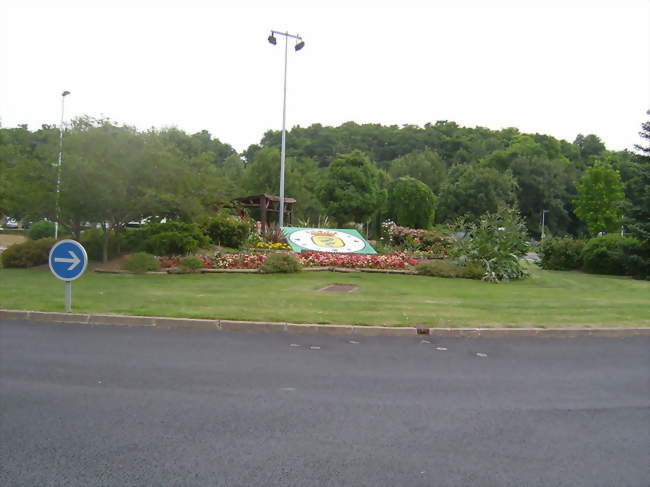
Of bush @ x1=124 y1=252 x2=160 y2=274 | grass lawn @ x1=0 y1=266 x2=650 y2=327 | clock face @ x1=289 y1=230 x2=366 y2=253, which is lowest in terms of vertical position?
grass lawn @ x1=0 y1=266 x2=650 y2=327

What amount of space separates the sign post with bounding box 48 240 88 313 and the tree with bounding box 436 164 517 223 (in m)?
50.8

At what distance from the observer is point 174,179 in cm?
1870

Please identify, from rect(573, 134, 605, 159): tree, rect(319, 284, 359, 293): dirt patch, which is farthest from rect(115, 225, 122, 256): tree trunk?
rect(573, 134, 605, 159): tree

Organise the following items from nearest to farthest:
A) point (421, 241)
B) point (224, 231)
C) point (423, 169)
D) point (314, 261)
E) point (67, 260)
A: point (67, 260), point (314, 261), point (224, 231), point (421, 241), point (423, 169)

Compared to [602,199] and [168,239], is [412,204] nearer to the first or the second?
[602,199]

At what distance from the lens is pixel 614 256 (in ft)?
74.1

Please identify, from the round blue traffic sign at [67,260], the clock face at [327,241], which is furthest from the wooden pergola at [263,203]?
the round blue traffic sign at [67,260]

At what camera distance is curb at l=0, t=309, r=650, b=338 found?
8953 mm

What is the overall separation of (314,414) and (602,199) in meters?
59.4

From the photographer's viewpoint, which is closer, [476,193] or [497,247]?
[497,247]

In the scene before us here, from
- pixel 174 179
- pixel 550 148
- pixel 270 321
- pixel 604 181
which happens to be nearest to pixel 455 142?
pixel 550 148

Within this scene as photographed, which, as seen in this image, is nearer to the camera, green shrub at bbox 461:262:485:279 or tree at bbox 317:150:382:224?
green shrub at bbox 461:262:485:279

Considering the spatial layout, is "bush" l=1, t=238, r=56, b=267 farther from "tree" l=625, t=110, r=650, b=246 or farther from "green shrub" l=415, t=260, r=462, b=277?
"tree" l=625, t=110, r=650, b=246

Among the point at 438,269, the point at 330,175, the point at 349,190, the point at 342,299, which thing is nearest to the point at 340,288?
the point at 342,299
